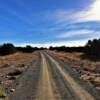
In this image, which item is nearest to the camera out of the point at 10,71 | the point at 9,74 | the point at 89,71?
the point at 9,74

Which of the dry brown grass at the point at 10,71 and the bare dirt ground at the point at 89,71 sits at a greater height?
the dry brown grass at the point at 10,71

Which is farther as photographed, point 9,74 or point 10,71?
point 10,71

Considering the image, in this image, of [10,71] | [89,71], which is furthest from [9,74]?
[89,71]

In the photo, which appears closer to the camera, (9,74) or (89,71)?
(9,74)

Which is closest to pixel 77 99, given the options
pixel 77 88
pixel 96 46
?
pixel 77 88

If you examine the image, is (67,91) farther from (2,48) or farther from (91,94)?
(2,48)

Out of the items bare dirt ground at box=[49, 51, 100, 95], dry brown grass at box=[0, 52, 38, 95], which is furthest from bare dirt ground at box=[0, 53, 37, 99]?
bare dirt ground at box=[49, 51, 100, 95]

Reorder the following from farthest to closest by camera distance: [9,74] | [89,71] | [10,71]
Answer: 1. [10,71]
2. [89,71]
3. [9,74]

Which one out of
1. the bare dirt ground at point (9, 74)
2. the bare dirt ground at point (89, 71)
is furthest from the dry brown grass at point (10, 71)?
the bare dirt ground at point (89, 71)

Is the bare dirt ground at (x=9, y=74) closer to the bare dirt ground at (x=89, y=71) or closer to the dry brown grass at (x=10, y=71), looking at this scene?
the dry brown grass at (x=10, y=71)

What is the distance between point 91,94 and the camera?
1630cm

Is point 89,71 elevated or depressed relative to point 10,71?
depressed

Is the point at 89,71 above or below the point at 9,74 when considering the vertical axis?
below

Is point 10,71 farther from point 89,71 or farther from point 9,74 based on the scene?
point 89,71
